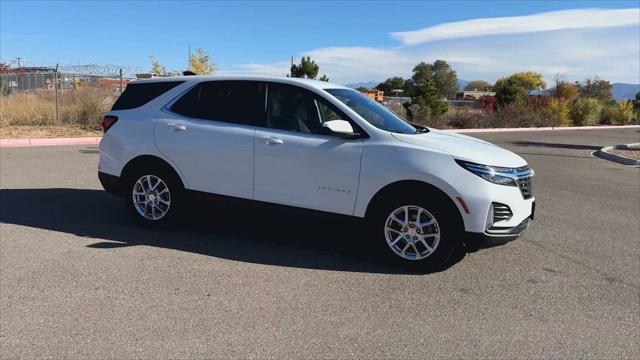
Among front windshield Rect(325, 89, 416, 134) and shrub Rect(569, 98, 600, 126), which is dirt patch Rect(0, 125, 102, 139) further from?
shrub Rect(569, 98, 600, 126)

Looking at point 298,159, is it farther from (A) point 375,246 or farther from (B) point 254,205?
(A) point 375,246

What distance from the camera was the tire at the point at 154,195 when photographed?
584 cm

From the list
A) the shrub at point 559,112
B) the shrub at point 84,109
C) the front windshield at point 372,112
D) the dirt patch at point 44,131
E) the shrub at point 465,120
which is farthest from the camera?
the shrub at point 559,112

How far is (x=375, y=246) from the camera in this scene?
16.9 ft

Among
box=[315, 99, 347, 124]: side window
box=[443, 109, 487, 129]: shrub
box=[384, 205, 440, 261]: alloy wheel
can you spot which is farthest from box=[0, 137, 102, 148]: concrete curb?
box=[443, 109, 487, 129]: shrub

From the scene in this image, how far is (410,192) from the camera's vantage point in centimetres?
482

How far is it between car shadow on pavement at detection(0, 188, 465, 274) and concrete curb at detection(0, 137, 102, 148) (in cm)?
784

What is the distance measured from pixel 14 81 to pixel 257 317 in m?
21.2

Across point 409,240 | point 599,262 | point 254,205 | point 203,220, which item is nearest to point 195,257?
point 254,205

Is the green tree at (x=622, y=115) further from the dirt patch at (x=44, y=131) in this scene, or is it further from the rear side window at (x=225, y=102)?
the rear side window at (x=225, y=102)

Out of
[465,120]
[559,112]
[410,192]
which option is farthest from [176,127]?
[559,112]

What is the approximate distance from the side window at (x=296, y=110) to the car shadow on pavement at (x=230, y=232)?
86cm

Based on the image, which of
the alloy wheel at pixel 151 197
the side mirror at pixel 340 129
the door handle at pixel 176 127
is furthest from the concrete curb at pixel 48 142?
the side mirror at pixel 340 129

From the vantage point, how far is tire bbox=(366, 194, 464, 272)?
4.74 metres
